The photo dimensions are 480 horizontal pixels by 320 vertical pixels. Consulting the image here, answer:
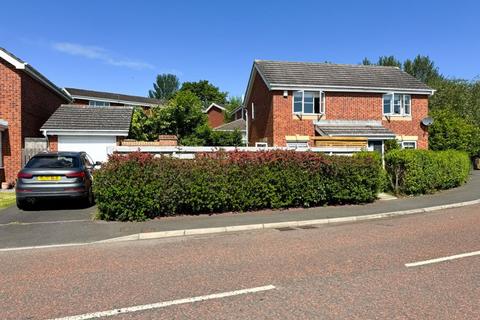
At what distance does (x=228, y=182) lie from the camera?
11070 millimetres

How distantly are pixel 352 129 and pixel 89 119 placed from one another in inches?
556

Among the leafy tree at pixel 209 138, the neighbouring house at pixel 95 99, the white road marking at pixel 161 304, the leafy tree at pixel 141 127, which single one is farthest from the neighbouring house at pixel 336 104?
the neighbouring house at pixel 95 99

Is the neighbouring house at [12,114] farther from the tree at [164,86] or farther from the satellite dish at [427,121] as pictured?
the tree at [164,86]

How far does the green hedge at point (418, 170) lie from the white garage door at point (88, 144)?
12.8 meters

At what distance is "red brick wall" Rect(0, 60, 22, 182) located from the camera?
18500mm

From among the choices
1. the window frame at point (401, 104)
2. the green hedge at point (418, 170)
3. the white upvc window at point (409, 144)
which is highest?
the window frame at point (401, 104)

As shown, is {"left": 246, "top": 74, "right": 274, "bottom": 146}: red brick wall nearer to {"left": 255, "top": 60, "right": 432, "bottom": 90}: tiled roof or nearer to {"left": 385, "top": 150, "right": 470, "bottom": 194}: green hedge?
{"left": 255, "top": 60, "right": 432, "bottom": 90}: tiled roof

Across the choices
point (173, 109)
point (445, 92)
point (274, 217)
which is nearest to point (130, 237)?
point (274, 217)

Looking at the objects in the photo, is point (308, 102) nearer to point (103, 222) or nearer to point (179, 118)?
point (179, 118)

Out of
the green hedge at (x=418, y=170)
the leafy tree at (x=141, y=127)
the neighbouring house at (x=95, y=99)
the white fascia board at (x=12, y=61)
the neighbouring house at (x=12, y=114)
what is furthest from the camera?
the neighbouring house at (x=95, y=99)

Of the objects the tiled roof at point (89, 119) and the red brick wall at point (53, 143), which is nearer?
the red brick wall at point (53, 143)

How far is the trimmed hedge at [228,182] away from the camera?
10.1m

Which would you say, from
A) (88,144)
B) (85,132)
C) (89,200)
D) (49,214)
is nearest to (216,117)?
(88,144)

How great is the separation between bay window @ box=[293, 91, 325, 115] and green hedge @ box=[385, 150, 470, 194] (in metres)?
9.03
